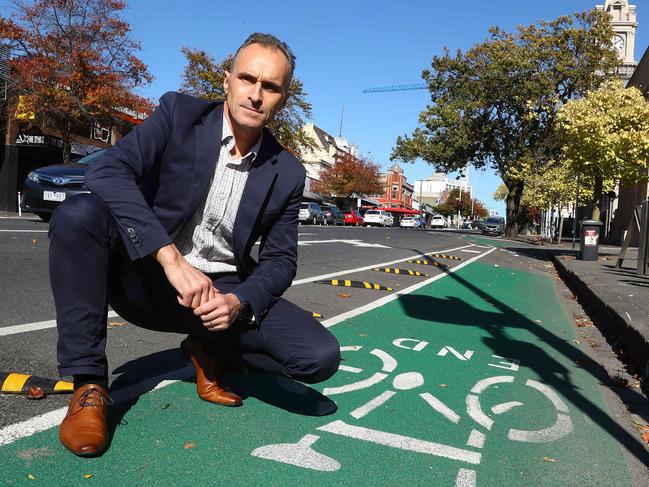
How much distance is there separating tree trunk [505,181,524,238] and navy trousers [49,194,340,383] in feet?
141

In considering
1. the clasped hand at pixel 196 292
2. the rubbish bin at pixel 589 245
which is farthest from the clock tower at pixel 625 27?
the clasped hand at pixel 196 292

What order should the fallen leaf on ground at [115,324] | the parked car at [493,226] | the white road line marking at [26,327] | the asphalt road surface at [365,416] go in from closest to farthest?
the asphalt road surface at [365,416], the white road line marking at [26,327], the fallen leaf on ground at [115,324], the parked car at [493,226]

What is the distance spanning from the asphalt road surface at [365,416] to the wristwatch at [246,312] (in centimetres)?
56

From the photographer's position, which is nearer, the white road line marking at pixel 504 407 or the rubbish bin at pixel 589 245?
the white road line marking at pixel 504 407

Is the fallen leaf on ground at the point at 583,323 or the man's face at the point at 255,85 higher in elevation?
the man's face at the point at 255,85

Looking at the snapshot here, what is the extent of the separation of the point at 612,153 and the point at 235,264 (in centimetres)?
1762

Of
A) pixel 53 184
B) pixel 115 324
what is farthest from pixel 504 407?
pixel 53 184

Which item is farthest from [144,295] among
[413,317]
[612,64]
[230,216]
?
[612,64]

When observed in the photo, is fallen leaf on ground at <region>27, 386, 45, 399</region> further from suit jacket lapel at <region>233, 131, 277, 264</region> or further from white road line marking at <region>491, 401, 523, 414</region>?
white road line marking at <region>491, 401, 523, 414</region>

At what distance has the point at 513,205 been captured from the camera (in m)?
45.2

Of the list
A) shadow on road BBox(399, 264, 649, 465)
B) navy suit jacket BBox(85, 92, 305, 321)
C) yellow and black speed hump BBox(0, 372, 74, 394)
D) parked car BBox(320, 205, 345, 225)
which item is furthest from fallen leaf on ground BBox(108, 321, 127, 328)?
parked car BBox(320, 205, 345, 225)

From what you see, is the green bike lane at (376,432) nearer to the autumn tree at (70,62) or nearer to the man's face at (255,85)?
the man's face at (255,85)

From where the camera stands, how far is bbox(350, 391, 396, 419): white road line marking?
339 cm

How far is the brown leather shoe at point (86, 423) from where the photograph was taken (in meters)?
2.45
